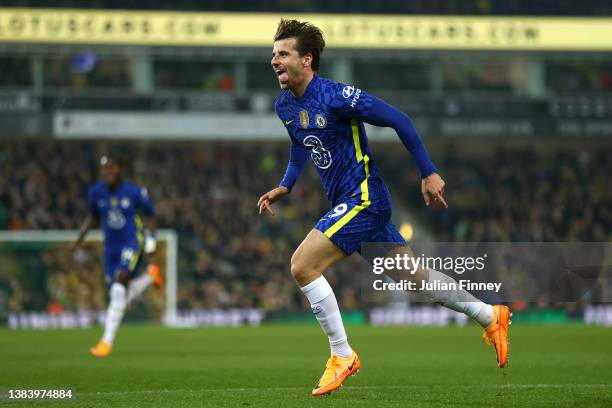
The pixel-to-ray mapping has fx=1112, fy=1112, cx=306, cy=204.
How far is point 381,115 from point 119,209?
25.6 ft

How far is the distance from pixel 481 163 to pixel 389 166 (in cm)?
286

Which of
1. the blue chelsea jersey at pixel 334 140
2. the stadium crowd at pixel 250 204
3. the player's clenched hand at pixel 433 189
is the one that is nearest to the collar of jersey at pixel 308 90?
the blue chelsea jersey at pixel 334 140

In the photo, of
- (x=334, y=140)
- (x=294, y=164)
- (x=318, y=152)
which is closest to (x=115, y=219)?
(x=294, y=164)

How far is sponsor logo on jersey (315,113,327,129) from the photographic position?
7809mm

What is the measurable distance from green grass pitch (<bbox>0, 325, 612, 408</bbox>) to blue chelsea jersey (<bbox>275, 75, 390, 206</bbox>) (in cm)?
150

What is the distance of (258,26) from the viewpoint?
27.5 m

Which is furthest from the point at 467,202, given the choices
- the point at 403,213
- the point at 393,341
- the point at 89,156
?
the point at 393,341

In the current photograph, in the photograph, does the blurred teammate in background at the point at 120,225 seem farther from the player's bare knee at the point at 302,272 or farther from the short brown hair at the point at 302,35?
the player's bare knee at the point at 302,272

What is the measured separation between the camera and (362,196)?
25.8 feet

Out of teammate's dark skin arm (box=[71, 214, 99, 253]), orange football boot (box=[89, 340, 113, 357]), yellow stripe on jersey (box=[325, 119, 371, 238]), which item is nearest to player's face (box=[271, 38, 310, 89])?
yellow stripe on jersey (box=[325, 119, 371, 238])

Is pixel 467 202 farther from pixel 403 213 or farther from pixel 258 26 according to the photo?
pixel 258 26

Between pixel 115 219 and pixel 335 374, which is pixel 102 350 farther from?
pixel 335 374

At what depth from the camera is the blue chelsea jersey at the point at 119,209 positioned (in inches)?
582

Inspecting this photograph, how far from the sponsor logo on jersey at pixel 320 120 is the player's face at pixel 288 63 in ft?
0.99
